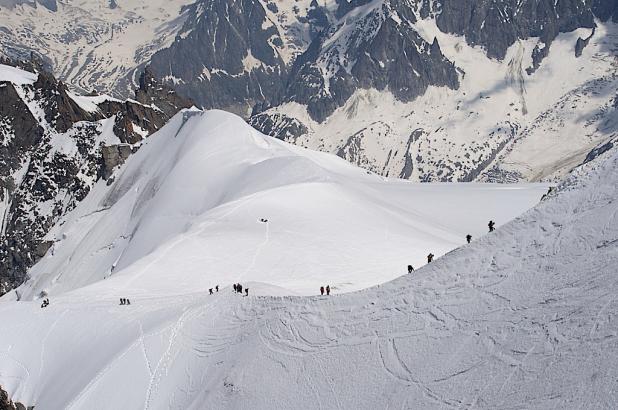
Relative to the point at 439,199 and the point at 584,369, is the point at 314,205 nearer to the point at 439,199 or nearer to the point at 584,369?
the point at 439,199

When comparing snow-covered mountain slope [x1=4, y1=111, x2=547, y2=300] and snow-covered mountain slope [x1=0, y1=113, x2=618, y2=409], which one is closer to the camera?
snow-covered mountain slope [x1=0, y1=113, x2=618, y2=409]

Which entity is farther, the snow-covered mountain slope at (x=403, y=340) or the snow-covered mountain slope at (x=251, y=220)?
the snow-covered mountain slope at (x=251, y=220)

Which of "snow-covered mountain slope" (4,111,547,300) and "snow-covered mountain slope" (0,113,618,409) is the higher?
"snow-covered mountain slope" (4,111,547,300)

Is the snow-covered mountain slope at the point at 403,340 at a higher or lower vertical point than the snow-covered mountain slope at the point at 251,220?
lower

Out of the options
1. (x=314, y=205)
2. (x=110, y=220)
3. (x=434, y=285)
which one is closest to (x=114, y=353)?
(x=434, y=285)
